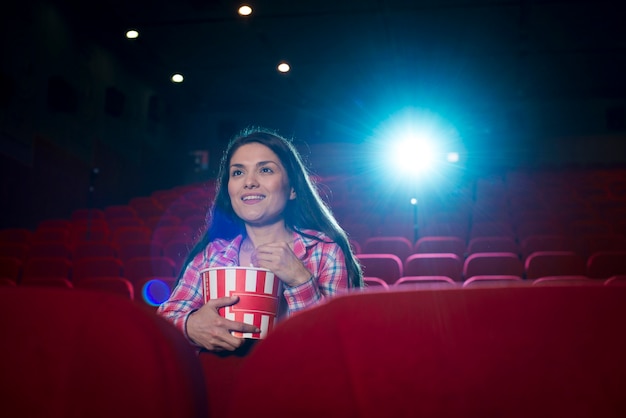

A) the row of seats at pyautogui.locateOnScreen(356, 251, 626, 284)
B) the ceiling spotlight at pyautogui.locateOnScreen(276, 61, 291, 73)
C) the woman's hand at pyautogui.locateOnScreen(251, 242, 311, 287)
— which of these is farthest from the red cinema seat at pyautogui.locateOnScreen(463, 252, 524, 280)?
the ceiling spotlight at pyautogui.locateOnScreen(276, 61, 291, 73)

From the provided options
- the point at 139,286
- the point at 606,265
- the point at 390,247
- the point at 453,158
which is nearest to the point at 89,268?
the point at 139,286

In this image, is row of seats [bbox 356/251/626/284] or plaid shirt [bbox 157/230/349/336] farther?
row of seats [bbox 356/251/626/284]

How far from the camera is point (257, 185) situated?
3.38ft

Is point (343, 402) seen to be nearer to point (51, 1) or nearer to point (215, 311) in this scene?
point (215, 311)

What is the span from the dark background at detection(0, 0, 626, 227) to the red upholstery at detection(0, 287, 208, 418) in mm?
5138

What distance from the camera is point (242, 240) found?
1117 millimetres

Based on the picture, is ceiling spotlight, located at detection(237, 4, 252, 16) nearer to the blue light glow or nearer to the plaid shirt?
the blue light glow

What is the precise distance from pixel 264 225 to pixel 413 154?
8.23 meters

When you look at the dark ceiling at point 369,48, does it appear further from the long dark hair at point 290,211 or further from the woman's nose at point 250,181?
the woman's nose at point 250,181

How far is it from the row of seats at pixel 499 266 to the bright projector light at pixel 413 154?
648cm

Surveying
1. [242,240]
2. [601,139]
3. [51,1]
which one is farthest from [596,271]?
[601,139]

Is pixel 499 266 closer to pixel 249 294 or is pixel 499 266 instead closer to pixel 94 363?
pixel 249 294

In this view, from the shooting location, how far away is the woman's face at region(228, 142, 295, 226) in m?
1.03

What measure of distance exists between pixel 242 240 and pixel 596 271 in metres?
2.01
